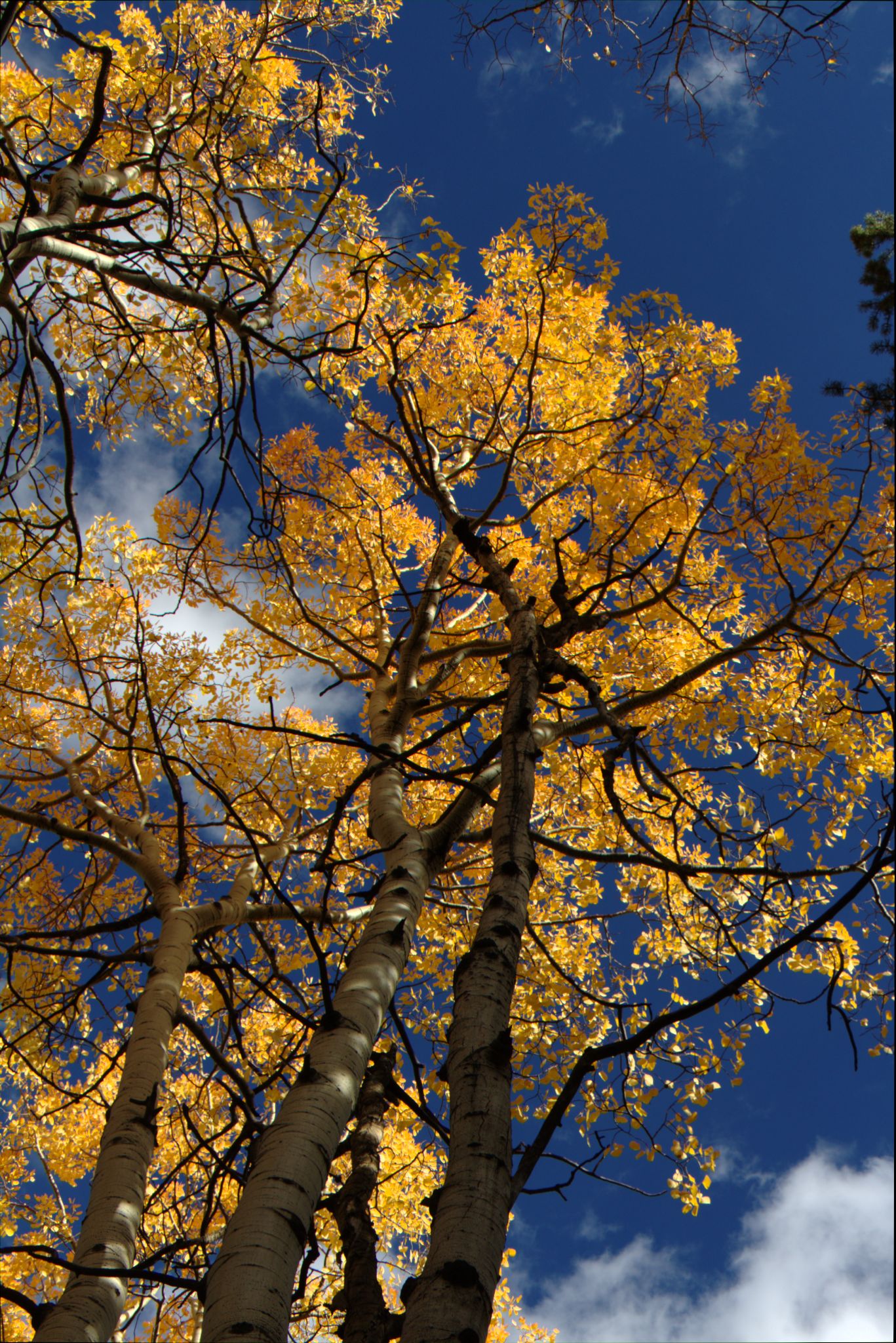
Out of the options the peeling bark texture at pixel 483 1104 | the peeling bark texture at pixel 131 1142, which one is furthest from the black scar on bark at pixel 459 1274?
the peeling bark texture at pixel 131 1142

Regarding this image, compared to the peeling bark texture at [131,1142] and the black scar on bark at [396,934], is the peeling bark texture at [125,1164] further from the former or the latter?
the black scar on bark at [396,934]

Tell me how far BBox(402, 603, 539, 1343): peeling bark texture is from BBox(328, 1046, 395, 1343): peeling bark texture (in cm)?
122

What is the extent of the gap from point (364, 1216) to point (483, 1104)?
1.74 m

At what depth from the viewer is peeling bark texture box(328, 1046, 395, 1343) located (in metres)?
2.52

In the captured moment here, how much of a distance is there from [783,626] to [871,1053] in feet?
10.3

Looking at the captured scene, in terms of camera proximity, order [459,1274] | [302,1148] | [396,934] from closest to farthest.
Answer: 1. [459,1274]
2. [302,1148]
3. [396,934]

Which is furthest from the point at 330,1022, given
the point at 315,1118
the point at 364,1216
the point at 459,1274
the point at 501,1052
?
the point at 364,1216

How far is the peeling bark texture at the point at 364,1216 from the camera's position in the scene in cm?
252

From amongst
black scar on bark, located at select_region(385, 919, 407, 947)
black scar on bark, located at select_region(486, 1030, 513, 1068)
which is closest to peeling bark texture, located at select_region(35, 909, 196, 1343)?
black scar on bark, located at select_region(385, 919, 407, 947)

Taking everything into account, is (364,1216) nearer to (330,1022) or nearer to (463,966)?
(330,1022)

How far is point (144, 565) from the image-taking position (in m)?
7.96

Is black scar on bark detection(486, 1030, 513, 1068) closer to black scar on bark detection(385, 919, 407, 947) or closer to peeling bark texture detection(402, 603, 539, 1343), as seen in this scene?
peeling bark texture detection(402, 603, 539, 1343)

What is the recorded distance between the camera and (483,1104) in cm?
169

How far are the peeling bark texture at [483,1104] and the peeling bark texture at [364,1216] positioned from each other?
3.99ft
